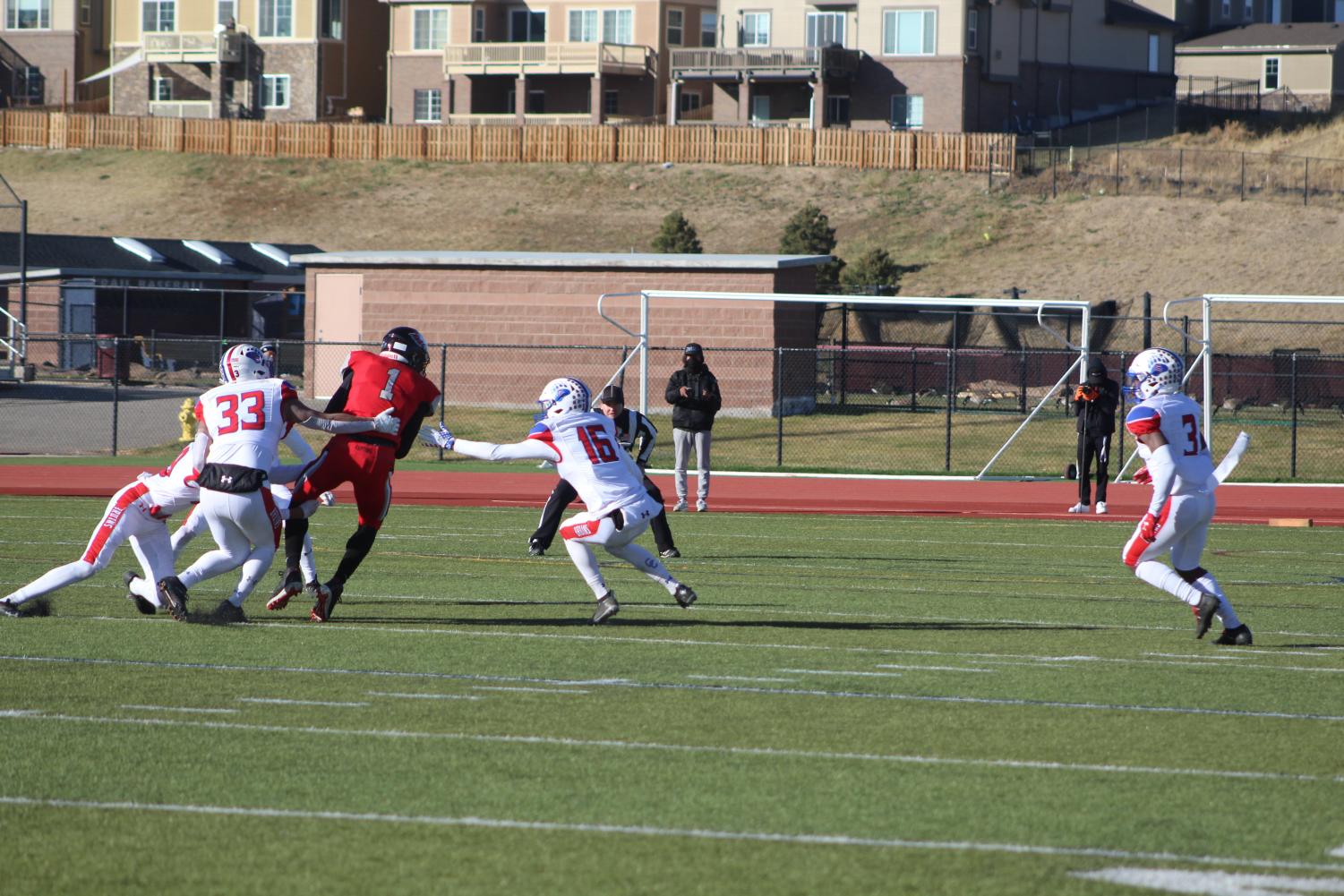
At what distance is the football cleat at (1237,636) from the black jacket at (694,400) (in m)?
9.91

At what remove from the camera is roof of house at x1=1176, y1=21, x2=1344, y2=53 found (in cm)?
7681

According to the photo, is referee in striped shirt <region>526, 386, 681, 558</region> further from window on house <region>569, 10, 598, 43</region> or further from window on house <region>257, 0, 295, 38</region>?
window on house <region>257, 0, 295, 38</region>

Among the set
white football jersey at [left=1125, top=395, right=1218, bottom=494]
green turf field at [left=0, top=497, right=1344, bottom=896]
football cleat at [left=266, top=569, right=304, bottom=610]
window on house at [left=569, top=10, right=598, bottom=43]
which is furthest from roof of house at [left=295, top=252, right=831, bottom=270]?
window on house at [left=569, top=10, right=598, bottom=43]

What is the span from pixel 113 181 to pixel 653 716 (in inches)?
2720

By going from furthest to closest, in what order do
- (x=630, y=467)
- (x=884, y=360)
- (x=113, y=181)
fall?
(x=113, y=181) → (x=884, y=360) → (x=630, y=467)

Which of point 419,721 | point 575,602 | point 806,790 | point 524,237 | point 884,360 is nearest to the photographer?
point 806,790

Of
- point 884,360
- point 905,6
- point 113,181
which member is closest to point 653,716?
point 884,360

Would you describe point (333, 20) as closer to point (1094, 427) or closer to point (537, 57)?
point (537, 57)

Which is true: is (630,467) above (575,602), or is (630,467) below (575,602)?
above

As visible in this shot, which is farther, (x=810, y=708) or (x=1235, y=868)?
(x=810, y=708)

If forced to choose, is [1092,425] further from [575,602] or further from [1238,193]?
[1238,193]

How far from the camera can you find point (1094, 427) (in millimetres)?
21812

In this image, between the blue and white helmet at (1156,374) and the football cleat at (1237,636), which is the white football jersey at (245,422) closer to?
the blue and white helmet at (1156,374)

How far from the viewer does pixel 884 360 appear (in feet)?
127
